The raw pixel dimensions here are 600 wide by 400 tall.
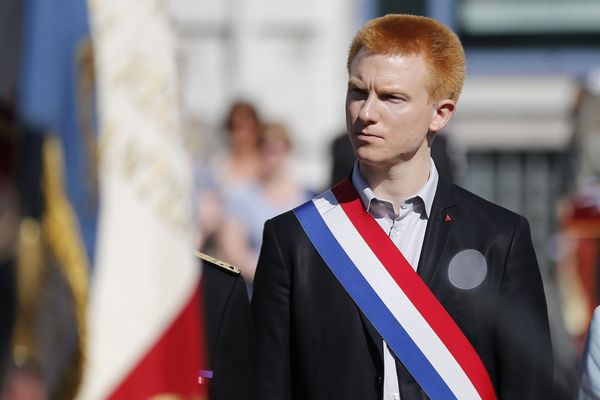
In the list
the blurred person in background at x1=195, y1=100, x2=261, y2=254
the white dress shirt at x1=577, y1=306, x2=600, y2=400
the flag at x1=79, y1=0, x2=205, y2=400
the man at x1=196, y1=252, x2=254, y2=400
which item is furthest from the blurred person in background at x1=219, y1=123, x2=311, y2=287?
the flag at x1=79, y1=0, x2=205, y2=400

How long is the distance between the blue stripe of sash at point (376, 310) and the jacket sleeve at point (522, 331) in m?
0.15

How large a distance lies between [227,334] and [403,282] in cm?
44

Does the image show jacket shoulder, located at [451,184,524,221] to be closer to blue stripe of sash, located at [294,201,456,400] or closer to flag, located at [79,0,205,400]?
blue stripe of sash, located at [294,201,456,400]

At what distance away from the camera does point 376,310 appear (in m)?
4.21

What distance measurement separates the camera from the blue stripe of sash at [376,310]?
13.7 feet

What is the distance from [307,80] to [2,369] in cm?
845

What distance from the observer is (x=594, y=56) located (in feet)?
39.9

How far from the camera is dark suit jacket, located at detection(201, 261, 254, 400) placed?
4203 millimetres

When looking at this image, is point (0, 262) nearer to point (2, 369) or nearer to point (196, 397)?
point (2, 369)

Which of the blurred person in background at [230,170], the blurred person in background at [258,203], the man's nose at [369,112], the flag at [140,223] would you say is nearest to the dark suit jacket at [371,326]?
the man's nose at [369,112]

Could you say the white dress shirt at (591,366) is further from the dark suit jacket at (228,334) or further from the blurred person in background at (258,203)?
the blurred person in background at (258,203)

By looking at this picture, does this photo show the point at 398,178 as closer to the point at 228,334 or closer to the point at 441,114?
the point at 441,114

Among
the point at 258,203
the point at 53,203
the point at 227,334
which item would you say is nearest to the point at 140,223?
the point at 53,203

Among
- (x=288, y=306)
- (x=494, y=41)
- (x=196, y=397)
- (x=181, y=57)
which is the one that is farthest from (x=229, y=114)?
(x=196, y=397)
